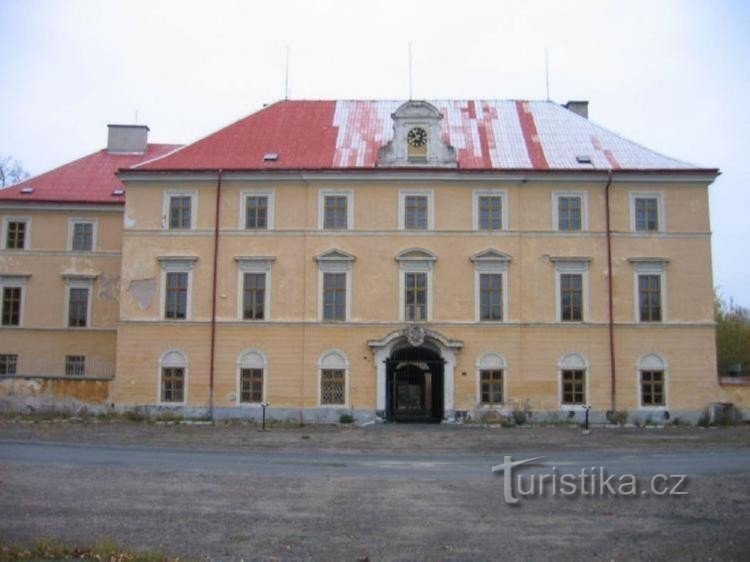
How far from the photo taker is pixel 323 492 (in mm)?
13852

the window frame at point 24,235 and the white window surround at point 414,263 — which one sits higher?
the window frame at point 24,235

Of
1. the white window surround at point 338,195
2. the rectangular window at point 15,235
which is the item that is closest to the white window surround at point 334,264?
the white window surround at point 338,195

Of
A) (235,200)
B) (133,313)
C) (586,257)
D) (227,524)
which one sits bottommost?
(227,524)

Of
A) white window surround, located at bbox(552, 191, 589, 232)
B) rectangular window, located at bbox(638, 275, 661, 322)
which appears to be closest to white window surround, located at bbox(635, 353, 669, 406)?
rectangular window, located at bbox(638, 275, 661, 322)

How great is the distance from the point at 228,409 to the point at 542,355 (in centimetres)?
1300

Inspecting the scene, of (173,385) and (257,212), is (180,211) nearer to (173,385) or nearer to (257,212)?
(257,212)

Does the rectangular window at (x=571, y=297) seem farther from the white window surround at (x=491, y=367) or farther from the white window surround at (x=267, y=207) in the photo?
the white window surround at (x=267, y=207)

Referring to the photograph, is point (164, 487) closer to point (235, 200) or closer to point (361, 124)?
point (235, 200)

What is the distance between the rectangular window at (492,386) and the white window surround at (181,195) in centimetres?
1371

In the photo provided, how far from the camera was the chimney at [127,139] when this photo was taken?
141 feet

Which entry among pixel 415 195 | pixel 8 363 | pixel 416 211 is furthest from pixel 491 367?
pixel 8 363

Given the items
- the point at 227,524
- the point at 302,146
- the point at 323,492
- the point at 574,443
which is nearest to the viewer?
the point at 227,524

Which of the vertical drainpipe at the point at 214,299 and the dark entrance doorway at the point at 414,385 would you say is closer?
the vertical drainpipe at the point at 214,299

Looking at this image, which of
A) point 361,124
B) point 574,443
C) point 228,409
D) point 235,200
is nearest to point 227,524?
point 574,443
